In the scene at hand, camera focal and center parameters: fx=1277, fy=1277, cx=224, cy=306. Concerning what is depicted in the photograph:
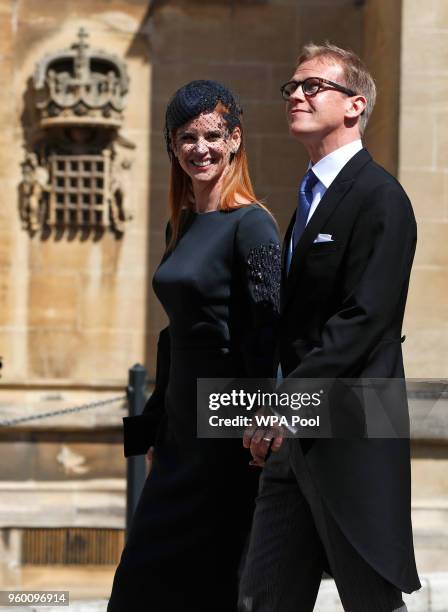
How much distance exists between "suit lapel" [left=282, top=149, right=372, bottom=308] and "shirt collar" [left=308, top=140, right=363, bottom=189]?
35 mm

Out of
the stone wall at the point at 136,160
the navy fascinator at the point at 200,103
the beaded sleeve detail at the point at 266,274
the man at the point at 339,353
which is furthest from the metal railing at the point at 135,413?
the man at the point at 339,353

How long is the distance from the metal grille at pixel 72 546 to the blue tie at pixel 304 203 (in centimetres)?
441

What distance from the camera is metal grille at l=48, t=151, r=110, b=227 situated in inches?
281

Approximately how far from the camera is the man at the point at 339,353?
260cm

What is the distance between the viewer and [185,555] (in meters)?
3.18

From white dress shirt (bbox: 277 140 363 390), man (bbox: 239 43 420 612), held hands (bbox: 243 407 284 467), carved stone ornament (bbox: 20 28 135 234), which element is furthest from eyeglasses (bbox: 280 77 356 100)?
carved stone ornament (bbox: 20 28 135 234)

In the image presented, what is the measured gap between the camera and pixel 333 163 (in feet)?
9.21

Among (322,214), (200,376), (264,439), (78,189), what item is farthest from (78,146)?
(264,439)

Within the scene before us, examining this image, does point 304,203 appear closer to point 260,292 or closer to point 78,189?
point 260,292

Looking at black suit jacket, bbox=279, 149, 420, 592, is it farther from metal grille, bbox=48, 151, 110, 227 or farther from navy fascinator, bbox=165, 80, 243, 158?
metal grille, bbox=48, 151, 110, 227

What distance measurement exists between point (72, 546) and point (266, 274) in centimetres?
434

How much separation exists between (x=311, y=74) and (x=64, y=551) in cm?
465

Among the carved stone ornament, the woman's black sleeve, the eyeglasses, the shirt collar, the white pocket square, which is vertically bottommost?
the woman's black sleeve

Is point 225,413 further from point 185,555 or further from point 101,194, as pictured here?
point 101,194
